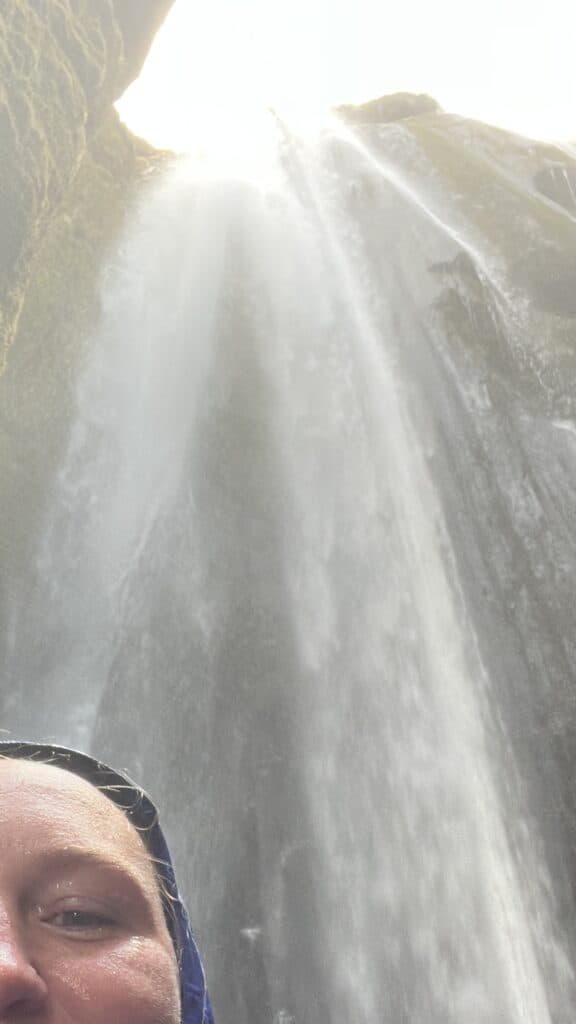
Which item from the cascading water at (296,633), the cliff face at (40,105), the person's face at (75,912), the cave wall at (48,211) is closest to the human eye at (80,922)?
the person's face at (75,912)

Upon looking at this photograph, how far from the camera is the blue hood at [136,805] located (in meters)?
1.60

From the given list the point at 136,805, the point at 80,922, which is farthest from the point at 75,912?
the point at 136,805

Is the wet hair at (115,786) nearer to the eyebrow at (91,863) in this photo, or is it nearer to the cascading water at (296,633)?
the eyebrow at (91,863)

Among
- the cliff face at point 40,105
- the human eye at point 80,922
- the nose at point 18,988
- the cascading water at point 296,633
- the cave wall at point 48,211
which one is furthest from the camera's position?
the cave wall at point 48,211

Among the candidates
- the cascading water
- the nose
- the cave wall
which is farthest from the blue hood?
the cave wall

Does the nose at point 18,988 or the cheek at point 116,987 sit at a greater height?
the nose at point 18,988

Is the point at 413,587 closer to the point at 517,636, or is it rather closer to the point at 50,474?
the point at 517,636

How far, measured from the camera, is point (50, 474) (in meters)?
9.17

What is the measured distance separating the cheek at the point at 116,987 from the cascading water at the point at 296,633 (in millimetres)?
5564

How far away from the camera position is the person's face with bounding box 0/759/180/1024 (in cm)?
130

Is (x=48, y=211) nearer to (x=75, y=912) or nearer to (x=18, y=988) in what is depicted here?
(x=75, y=912)

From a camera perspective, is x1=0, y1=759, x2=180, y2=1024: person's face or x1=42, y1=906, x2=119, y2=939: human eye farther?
x1=42, y1=906, x2=119, y2=939: human eye

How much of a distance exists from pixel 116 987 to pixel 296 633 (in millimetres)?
6968

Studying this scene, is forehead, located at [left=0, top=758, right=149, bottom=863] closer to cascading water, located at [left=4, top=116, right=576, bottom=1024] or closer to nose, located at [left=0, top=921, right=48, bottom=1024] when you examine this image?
nose, located at [left=0, top=921, right=48, bottom=1024]
